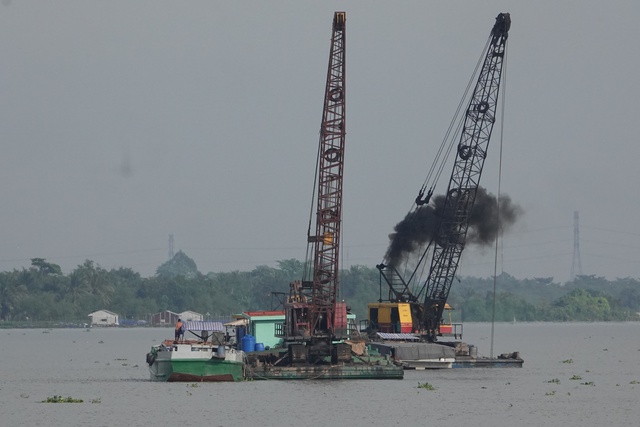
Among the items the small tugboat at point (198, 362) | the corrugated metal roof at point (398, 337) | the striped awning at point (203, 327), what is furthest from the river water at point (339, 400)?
the corrugated metal roof at point (398, 337)

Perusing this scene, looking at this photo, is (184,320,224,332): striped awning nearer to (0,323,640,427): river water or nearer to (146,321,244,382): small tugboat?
(0,323,640,427): river water

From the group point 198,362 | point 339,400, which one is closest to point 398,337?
point 198,362

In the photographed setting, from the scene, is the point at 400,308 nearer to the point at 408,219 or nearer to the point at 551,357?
the point at 408,219

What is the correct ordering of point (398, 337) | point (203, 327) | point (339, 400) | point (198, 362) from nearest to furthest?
1. point (339, 400)
2. point (198, 362)
3. point (203, 327)
4. point (398, 337)

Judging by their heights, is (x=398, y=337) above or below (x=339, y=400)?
above

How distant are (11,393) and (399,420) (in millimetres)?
34508

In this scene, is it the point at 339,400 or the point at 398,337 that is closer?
the point at 339,400

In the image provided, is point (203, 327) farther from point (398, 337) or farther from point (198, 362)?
point (198, 362)

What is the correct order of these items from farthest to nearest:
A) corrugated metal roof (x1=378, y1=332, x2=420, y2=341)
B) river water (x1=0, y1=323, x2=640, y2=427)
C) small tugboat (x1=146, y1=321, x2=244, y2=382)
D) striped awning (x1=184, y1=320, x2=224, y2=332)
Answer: corrugated metal roof (x1=378, y1=332, x2=420, y2=341) < striped awning (x1=184, y1=320, x2=224, y2=332) < small tugboat (x1=146, y1=321, x2=244, y2=382) < river water (x1=0, y1=323, x2=640, y2=427)

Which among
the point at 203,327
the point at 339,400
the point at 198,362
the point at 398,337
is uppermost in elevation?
the point at 203,327

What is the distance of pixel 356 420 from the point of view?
7412 cm

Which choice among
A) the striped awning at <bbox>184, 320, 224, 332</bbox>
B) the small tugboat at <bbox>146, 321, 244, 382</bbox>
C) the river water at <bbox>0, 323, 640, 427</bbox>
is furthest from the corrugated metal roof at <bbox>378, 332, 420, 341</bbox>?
the small tugboat at <bbox>146, 321, 244, 382</bbox>

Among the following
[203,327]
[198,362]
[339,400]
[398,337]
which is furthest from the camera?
[398,337]

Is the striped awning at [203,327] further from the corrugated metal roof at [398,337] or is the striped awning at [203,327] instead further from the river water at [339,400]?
the corrugated metal roof at [398,337]
